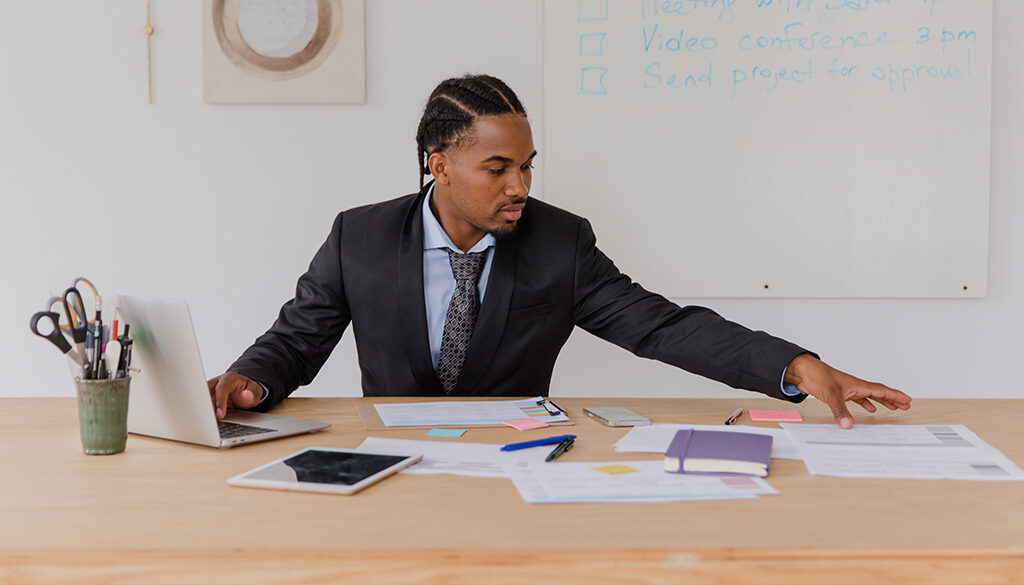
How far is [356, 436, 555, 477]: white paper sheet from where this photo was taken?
43.3 inches

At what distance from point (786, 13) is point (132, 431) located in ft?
6.89

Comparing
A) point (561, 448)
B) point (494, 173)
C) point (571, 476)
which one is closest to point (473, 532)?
point (571, 476)

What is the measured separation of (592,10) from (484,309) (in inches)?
44.8

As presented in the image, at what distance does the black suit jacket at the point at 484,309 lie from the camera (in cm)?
184

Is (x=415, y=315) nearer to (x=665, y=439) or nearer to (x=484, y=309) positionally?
(x=484, y=309)

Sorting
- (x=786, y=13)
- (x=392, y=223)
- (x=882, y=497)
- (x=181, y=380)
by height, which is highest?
(x=786, y=13)

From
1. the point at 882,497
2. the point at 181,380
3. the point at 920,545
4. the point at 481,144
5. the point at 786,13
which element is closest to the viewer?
the point at 920,545

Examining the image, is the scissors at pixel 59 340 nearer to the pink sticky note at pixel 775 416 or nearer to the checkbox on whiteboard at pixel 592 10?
the pink sticky note at pixel 775 416

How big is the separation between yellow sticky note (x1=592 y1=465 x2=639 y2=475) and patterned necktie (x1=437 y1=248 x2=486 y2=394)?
0.78 meters

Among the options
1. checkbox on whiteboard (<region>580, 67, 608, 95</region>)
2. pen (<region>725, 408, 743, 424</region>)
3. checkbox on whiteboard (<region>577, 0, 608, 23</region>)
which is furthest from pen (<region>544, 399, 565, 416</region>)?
checkbox on whiteboard (<region>577, 0, 608, 23</region>)

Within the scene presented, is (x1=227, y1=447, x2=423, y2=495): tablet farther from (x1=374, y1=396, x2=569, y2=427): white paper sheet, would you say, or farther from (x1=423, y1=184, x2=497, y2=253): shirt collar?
(x1=423, y1=184, x2=497, y2=253): shirt collar

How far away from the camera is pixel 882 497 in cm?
99

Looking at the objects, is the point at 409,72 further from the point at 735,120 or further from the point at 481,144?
the point at 735,120

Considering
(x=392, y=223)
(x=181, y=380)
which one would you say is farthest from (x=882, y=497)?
(x=392, y=223)
